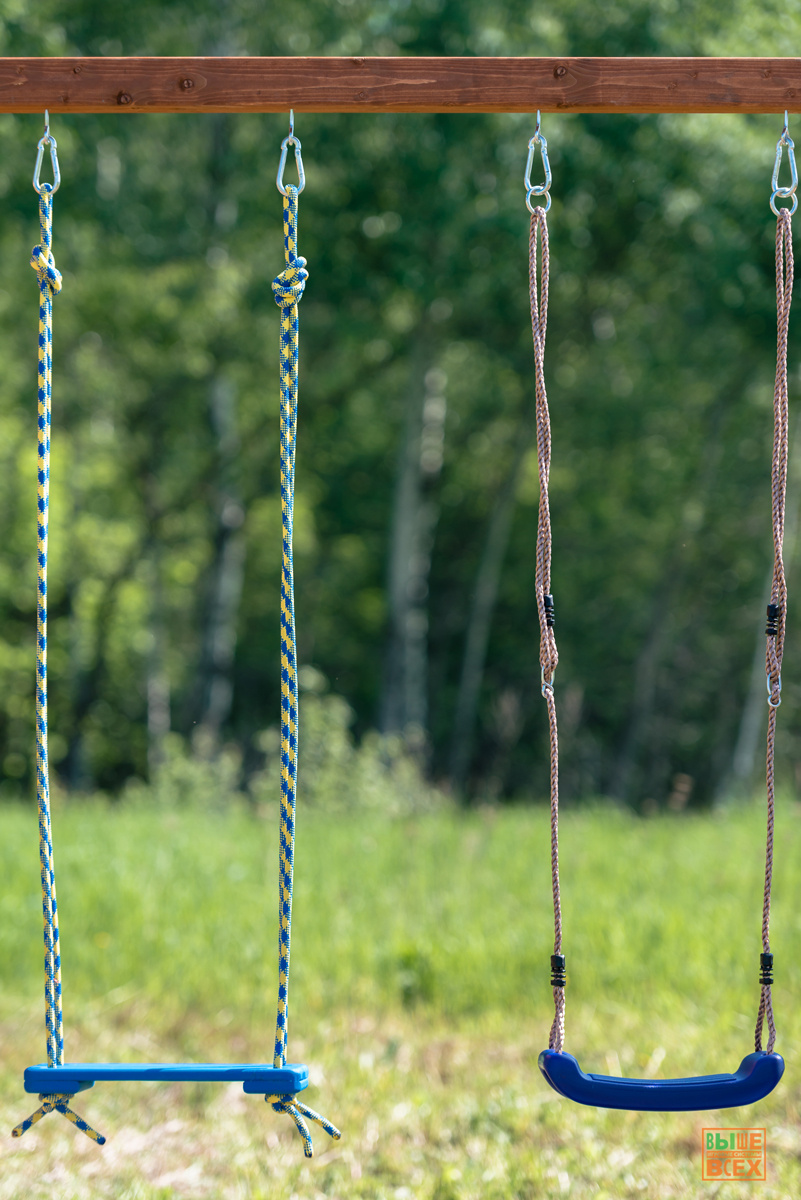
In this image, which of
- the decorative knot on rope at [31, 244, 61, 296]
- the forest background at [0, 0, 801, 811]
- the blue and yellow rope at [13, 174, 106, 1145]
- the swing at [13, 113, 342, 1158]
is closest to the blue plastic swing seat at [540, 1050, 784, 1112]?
the swing at [13, 113, 342, 1158]

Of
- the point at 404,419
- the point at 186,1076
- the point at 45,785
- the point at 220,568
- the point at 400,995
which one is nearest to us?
the point at 186,1076

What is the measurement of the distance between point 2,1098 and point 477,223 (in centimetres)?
903

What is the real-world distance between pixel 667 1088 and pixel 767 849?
56 centimetres

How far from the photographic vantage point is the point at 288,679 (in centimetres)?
243

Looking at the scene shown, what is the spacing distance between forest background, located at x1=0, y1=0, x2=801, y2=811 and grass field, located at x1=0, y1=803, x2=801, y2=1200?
4.03ft

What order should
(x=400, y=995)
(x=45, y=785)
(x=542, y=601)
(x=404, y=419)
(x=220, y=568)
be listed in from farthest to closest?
(x=404, y=419)
(x=220, y=568)
(x=400, y=995)
(x=542, y=601)
(x=45, y=785)

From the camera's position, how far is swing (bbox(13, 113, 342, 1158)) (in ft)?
7.58

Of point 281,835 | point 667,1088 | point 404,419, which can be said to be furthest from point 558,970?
point 404,419

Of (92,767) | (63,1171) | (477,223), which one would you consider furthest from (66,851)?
(92,767)

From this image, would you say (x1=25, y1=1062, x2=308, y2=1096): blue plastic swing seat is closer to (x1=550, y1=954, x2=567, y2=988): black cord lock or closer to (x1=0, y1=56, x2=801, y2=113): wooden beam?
(x1=550, y1=954, x2=567, y2=988): black cord lock

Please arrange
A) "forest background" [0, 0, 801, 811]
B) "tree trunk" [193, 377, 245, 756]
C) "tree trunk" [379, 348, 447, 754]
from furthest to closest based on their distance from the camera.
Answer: "tree trunk" [379, 348, 447, 754], "tree trunk" [193, 377, 245, 756], "forest background" [0, 0, 801, 811]

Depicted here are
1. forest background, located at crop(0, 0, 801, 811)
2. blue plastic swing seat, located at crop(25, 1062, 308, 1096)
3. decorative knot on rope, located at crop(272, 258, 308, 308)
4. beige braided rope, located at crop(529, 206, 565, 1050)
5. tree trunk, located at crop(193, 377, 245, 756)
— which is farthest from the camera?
tree trunk, located at crop(193, 377, 245, 756)

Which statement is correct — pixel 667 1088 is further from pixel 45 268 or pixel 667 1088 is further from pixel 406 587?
pixel 406 587

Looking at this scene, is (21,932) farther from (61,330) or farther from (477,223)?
(61,330)
